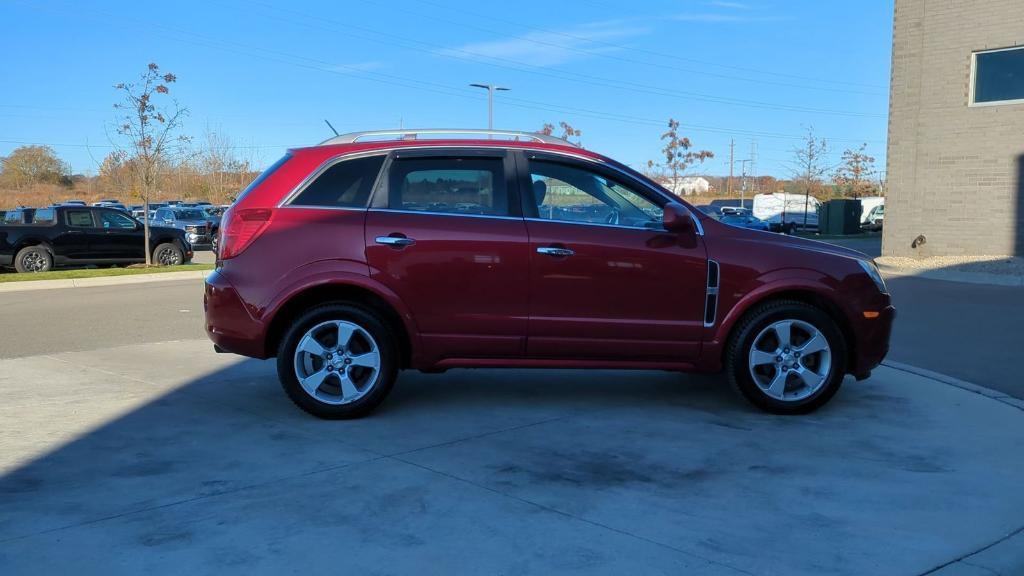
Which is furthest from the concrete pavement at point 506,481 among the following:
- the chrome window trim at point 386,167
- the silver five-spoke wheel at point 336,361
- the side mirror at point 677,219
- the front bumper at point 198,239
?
the front bumper at point 198,239

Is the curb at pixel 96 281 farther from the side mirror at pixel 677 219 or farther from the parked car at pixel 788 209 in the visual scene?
the parked car at pixel 788 209

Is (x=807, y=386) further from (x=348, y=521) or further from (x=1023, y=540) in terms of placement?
(x=348, y=521)

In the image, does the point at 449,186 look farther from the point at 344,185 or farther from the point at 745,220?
the point at 745,220

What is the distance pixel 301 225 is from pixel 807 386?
361 cm

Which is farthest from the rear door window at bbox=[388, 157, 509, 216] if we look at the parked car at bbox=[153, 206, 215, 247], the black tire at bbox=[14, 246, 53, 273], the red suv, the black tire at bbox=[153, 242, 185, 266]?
the parked car at bbox=[153, 206, 215, 247]

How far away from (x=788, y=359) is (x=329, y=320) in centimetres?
312

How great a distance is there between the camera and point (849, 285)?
600 centimetres

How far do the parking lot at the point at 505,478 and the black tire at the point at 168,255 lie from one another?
48.7 ft

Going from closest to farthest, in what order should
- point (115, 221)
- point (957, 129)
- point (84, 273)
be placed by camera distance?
point (84, 273)
point (115, 221)
point (957, 129)

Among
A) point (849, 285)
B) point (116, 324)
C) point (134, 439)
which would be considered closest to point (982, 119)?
point (849, 285)

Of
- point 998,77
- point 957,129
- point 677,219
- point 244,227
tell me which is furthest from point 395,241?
point 998,77

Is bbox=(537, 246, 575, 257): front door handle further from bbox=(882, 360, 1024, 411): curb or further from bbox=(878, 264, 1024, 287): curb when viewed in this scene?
bbox=(878, 264, 1024, 287): curb

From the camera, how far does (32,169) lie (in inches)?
3162

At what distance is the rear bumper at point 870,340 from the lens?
237 inches
